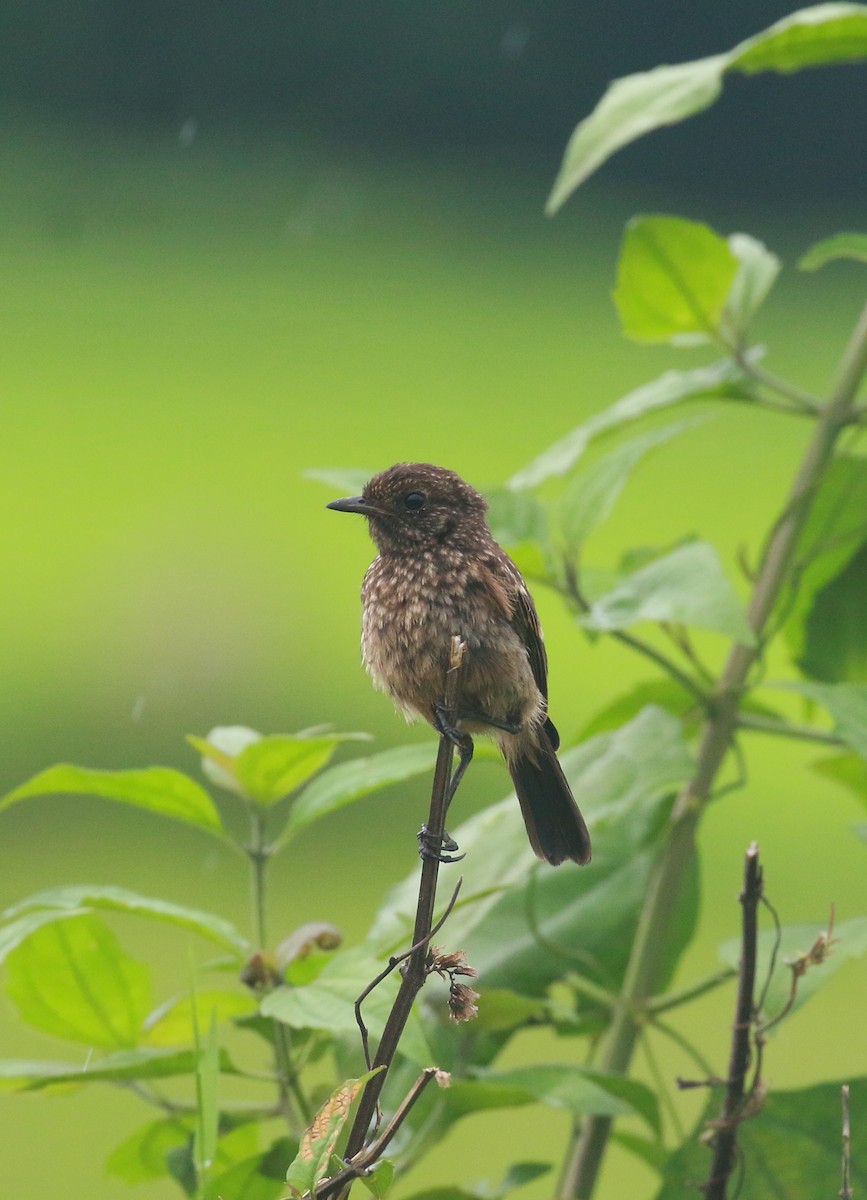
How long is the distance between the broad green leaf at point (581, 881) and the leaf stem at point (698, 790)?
0.10ft

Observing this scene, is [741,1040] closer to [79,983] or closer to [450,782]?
[450,782]

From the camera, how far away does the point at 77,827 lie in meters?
3.59

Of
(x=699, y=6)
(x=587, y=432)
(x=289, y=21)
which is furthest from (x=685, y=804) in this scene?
(x=289, y=21)

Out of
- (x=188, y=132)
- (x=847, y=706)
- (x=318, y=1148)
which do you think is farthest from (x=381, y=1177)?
(x=188, y=132)

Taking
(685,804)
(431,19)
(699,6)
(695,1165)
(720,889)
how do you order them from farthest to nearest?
(431,19) < (699,6) < (720,889) < (685,804) < (695,1165)

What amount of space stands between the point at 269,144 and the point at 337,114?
333 mm

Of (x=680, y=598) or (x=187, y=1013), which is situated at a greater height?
(x=680, y=598)

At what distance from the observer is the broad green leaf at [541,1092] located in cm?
107

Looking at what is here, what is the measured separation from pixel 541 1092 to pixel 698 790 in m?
0.35

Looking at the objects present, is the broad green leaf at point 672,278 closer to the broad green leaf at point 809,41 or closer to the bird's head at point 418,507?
the broad green leaf at point 809,41

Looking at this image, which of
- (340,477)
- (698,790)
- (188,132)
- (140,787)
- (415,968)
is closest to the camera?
(415,968)

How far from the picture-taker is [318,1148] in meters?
0.62

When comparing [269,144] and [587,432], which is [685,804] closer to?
[587,432]

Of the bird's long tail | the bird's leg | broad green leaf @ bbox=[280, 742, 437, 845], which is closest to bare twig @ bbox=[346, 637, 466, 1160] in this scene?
the bird's leg
